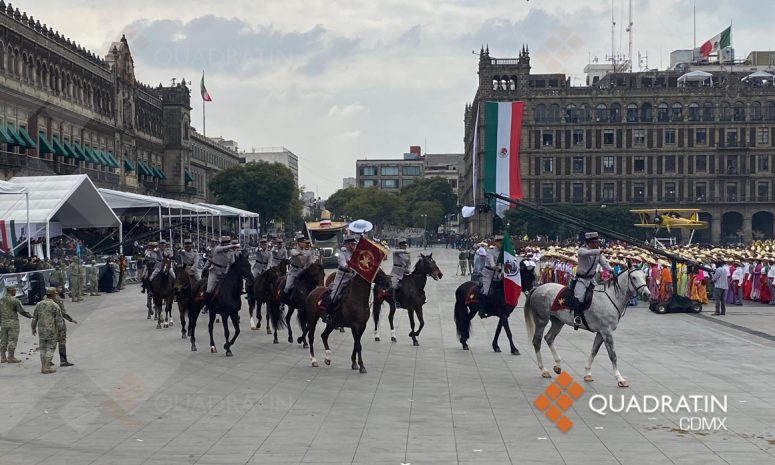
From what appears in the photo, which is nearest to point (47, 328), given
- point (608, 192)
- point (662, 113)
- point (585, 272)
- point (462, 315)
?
point (462, 315)

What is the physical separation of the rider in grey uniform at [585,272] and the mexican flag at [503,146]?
8362 millimetres

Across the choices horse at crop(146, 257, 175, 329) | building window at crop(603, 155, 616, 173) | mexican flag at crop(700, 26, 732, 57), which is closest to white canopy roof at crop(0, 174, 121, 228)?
horse at crop(146, 257, 175, 329)

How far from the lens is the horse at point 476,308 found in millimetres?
19172

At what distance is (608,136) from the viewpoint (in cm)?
10881

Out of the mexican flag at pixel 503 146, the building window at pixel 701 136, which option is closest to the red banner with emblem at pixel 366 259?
the mexican flag at pixel 503 146

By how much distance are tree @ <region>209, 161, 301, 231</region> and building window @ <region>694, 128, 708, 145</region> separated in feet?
161

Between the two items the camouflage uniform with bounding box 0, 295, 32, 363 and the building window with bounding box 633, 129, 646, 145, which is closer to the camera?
the camouflage uniform with bounding box 0, 295, 32, 363

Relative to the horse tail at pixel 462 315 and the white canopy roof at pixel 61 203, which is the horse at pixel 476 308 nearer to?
the horse tail at pixel 462 315

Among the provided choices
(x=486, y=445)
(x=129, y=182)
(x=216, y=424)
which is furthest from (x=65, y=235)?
(x=486, y=445)

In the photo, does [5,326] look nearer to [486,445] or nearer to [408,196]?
[486,445]

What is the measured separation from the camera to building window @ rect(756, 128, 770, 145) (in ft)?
351

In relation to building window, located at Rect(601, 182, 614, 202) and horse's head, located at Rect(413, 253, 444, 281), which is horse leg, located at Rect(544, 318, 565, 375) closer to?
horse's head, located at Rect(413, 253, 444, 281)

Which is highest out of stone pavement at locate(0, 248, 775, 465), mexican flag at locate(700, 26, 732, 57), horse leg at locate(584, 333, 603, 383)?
mexican flag at locate(700, 26, 732, 57)

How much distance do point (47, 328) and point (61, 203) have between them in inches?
756
